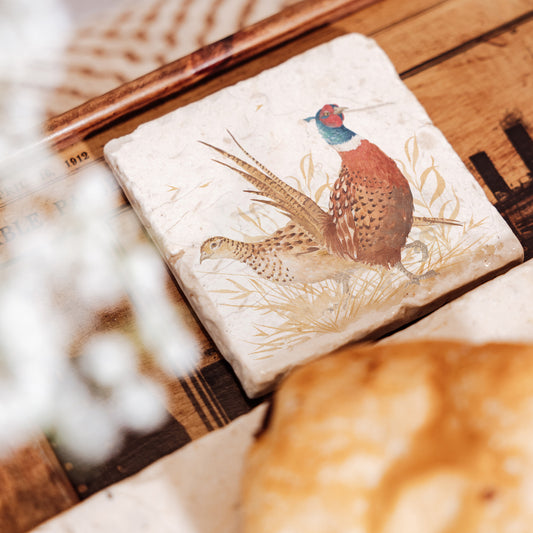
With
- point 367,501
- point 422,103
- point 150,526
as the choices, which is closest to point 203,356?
point 150,526

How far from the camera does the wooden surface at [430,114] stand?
22.4 inches

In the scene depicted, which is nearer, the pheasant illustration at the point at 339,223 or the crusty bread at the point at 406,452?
the crusty bread at the point at 406,452

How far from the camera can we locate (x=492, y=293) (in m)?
0.59

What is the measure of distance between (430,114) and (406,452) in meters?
0.55

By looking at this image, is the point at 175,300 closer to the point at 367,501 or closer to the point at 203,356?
the point at 203,356

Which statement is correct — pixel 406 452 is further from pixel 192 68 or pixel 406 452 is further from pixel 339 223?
pixel 192 68

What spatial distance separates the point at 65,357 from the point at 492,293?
50cm

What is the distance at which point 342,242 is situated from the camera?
64 cm

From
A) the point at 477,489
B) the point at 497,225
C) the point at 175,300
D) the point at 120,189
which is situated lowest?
the point at 477,489

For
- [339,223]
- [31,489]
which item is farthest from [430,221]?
[31,489]

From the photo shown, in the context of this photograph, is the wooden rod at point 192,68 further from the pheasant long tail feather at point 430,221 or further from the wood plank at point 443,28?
the pheasant long tail feather at point 430,221

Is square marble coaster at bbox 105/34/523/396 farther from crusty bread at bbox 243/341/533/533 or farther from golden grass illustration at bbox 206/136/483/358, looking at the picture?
crusty bread at bbox 243/341/533/533

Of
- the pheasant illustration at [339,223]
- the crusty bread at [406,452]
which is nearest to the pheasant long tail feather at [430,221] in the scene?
the pheasant illustration at [339,223]

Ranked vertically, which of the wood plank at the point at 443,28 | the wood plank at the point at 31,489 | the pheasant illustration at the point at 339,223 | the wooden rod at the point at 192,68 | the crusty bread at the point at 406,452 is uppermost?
the wooden rod at the point at 192,68
